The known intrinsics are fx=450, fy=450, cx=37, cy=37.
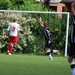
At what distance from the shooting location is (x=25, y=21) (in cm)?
2412

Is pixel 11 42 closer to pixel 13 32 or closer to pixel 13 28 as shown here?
pixel 13 32

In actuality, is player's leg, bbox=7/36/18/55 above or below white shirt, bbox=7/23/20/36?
below

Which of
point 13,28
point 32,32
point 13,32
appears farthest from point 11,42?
point 32,32

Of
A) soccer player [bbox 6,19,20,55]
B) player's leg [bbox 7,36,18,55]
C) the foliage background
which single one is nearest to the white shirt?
soccer player [bbox 6,19,20,55]

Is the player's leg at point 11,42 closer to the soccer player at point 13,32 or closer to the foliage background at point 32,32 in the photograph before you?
the soccer player at point 13,32

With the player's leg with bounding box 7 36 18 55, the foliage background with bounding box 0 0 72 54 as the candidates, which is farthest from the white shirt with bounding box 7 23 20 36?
the foliage background with bounding box 0 0 72 54

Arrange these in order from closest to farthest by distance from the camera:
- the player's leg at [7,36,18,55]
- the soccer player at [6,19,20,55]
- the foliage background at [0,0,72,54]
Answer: the player's leg at [7,36,18,55]
the soccer player at [6,19,20,55]
the foliage background at [0,0,72,54]

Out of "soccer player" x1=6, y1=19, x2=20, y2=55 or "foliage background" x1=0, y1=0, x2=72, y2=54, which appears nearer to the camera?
"soccer player" x1=6, y1=19, x2=20, y2=55

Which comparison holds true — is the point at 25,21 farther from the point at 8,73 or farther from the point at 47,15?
the point at 8,73

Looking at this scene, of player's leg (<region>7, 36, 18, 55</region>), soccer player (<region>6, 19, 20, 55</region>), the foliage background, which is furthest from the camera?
the foliage background

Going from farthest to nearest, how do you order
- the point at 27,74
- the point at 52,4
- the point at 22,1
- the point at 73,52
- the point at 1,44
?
the point at 52,4, the point at 22,1, the point at 1,44, the point at 27,74, the point at 73,52

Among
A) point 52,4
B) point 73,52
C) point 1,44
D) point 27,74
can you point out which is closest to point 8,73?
point 27,74

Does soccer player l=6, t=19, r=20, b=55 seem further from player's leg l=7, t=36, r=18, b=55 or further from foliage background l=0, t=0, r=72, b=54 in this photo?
foliage background l=0, t=0, r=72, b=54

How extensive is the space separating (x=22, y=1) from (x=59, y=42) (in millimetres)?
18645
